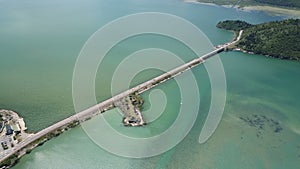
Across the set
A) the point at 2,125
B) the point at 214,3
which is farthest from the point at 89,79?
the point at 214,3

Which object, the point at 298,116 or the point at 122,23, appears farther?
the point at 122,23

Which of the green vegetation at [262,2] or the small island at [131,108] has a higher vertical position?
the small island at [131,108]

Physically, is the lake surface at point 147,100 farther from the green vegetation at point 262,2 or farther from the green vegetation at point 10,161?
the green vegetation at point 262,2

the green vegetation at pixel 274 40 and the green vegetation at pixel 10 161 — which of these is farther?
the green vegetation at pixel 274 40

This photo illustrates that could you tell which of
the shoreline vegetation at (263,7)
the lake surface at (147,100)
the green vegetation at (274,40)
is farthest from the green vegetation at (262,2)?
the green vegetation at (274,40)

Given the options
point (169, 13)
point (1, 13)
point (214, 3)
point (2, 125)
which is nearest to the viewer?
point (2, 125)

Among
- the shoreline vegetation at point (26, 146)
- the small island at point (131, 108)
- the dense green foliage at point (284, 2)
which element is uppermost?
the shoreline vegetation at point (26, 146)

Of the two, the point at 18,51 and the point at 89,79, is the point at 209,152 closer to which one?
the point at 89,79
